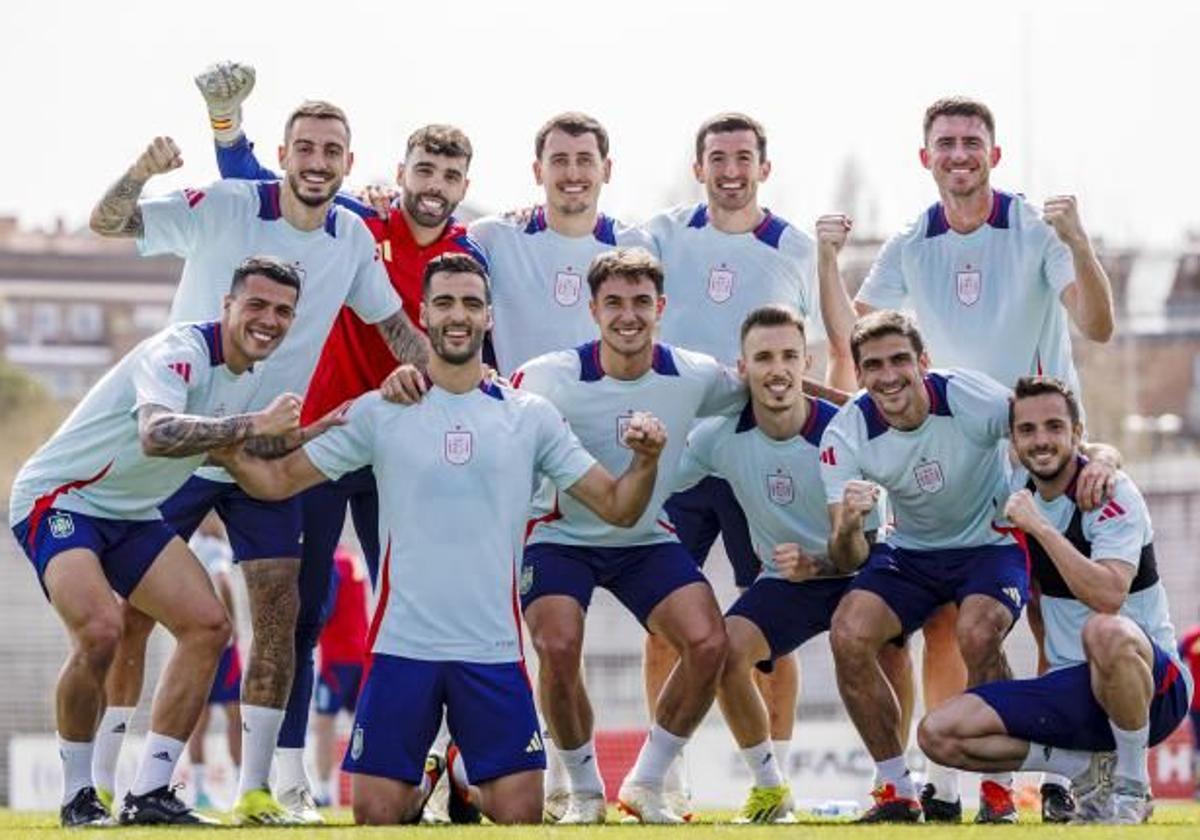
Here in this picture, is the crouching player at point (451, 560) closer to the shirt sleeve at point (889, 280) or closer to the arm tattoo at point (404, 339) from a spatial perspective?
the arm tattoo at point (404, 339)

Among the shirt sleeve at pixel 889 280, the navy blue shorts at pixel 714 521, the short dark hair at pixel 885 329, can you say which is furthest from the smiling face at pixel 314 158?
the shirt sleeve at pixel 889 280

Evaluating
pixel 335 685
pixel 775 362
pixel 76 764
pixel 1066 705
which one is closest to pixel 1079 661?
pixel 1066 705

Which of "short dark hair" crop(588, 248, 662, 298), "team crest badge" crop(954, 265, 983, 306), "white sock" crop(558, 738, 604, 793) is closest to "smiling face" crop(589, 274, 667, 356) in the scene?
"short dark hair" crop(588, 248, 662, 298)

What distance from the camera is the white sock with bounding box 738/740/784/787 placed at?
12.7 meters

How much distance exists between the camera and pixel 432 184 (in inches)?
492

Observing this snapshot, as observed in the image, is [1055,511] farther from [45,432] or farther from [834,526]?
[45,432]

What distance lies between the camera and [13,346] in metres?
85.2

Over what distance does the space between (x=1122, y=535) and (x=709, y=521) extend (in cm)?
270

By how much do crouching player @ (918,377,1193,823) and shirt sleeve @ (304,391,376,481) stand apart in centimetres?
292

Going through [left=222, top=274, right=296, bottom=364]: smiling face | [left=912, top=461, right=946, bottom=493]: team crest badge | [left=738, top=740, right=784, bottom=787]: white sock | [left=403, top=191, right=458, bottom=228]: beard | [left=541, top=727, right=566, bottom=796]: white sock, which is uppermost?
[left=403, top=191, right=458, bottom=228]: beard

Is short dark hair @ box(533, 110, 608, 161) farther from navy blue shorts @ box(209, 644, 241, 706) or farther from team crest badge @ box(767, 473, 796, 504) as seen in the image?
navy blue shorts @ box(209, 644, 241, 706)

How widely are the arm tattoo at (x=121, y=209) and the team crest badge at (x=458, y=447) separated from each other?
2096 millimetres

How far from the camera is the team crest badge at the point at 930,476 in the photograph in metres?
12.1

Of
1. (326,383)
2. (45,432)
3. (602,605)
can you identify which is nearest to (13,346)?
(45,432)
